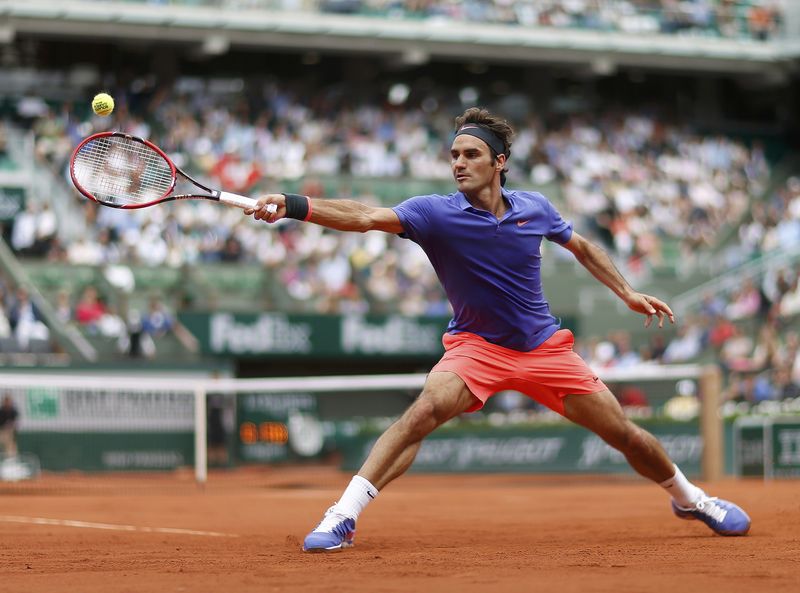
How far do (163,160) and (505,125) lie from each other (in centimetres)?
197

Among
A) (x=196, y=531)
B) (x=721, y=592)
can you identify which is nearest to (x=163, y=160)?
(x=196, y=531)

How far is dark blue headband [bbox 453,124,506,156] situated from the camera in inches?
300

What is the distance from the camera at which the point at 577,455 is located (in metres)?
17.8

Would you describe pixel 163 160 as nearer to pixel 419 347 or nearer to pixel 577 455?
pixel 577 455

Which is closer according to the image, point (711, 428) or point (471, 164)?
point (471, 164)

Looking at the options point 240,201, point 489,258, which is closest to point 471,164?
point 489,258

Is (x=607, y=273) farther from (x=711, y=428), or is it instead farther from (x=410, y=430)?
(x=711, y=428)

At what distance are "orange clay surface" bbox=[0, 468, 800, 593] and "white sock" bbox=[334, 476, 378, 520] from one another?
0.23 m

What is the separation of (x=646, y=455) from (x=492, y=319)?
122 centimetres

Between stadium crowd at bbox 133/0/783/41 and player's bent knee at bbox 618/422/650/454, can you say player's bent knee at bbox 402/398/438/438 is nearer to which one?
player's bent knee at bbox 618/422/650/454

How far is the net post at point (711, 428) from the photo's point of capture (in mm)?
16562

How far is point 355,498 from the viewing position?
7141mm

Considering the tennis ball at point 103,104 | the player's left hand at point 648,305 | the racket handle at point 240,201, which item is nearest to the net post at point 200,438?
the player's left hand at point 648,305

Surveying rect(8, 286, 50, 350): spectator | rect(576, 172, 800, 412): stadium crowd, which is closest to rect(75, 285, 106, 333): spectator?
rect(8, 286, 50, 350): spectator
